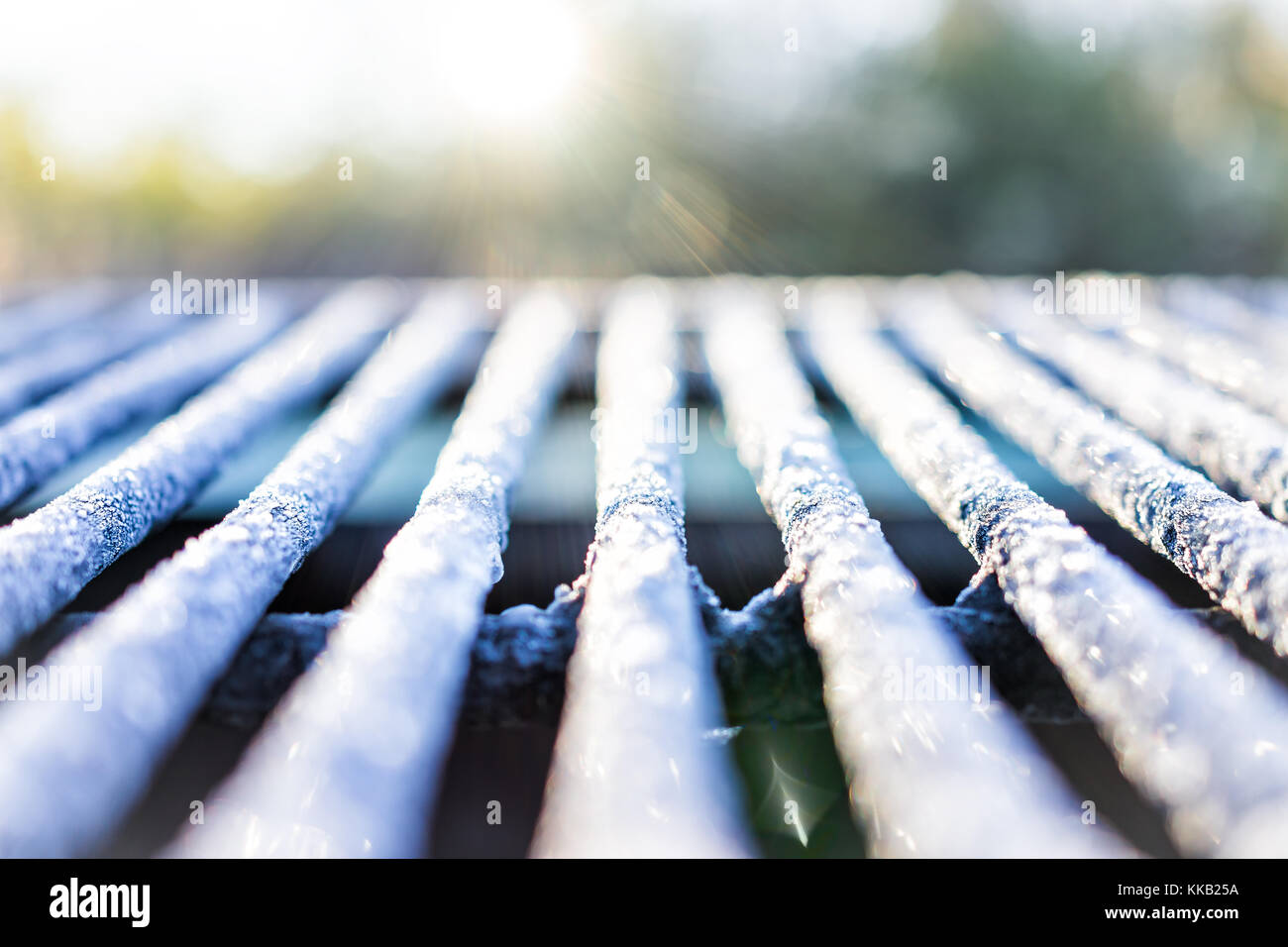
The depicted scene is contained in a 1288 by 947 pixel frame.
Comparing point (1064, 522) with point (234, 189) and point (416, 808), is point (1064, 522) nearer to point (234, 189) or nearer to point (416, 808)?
point (416, 808)

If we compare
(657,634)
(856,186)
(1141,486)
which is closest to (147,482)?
(657,634)

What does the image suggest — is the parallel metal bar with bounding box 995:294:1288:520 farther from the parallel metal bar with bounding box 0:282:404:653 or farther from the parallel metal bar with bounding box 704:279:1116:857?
the parallel metal bar with bounding box 0:282:404:653

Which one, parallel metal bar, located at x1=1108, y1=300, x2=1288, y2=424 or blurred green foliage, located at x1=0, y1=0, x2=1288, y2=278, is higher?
blurred green foliage, located at x1=0, y1=0, x2=1288, y2=278

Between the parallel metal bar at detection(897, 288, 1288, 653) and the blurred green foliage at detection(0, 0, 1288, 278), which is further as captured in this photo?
the blurred green foliage at detection(0, 0, 1288, 278)

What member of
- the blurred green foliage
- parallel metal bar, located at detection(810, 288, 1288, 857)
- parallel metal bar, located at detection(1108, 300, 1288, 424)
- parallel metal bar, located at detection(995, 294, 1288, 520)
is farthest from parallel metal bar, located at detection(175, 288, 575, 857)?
the blurred green foliage

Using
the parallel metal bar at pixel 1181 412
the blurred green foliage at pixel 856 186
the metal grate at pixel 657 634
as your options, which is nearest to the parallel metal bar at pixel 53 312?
the metal grate at pixel 657 634

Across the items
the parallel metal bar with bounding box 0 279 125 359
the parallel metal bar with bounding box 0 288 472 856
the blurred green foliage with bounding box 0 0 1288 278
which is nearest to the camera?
the parallel metal bar with bounding box 0 288 472 856

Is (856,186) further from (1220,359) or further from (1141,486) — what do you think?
(1141,486)
